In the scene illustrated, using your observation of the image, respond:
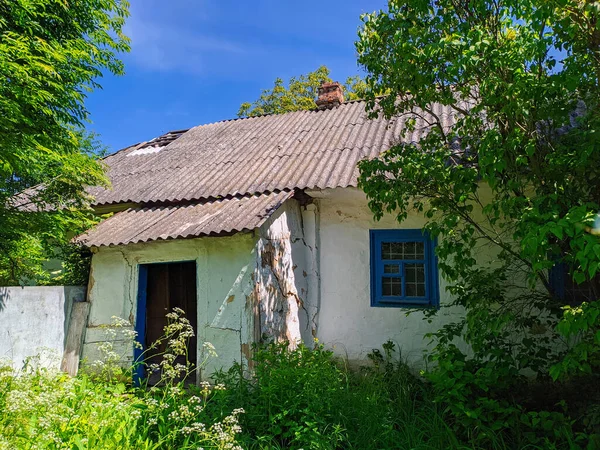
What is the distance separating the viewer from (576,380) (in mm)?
4605

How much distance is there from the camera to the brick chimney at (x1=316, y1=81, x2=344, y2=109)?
11.2 m

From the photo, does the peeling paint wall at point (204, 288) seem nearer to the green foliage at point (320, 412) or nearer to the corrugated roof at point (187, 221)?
the corrugated roof at point (187, 221)

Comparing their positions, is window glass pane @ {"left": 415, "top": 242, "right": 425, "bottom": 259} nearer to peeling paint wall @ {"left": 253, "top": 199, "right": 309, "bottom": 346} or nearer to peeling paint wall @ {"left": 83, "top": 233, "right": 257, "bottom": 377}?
peeling paint wall @ {"left": 253, "top": 199, "right": 309, "bottom": 346}

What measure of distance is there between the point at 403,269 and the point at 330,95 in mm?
5975

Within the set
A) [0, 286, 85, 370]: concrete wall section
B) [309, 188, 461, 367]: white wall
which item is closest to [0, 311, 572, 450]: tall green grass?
[0, 286, 85, 370]: concrete wall section

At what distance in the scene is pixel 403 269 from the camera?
6898 mm

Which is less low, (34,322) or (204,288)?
(204,288)

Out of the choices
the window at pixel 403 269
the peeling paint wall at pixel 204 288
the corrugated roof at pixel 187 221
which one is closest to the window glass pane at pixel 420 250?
the window at pixel 403 269

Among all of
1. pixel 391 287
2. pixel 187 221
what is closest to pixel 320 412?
pixel 391 287

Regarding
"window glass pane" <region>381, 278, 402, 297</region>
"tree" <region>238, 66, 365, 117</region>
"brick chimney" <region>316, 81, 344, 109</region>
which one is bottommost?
Answer: "window glass pane" <region>381, 278, 402, 297</region>

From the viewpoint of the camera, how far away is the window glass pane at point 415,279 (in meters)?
6.80

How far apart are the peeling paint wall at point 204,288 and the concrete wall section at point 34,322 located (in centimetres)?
39

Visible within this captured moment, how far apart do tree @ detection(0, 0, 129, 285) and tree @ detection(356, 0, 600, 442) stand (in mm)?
3973

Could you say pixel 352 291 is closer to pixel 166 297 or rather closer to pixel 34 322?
pixel 166 297
